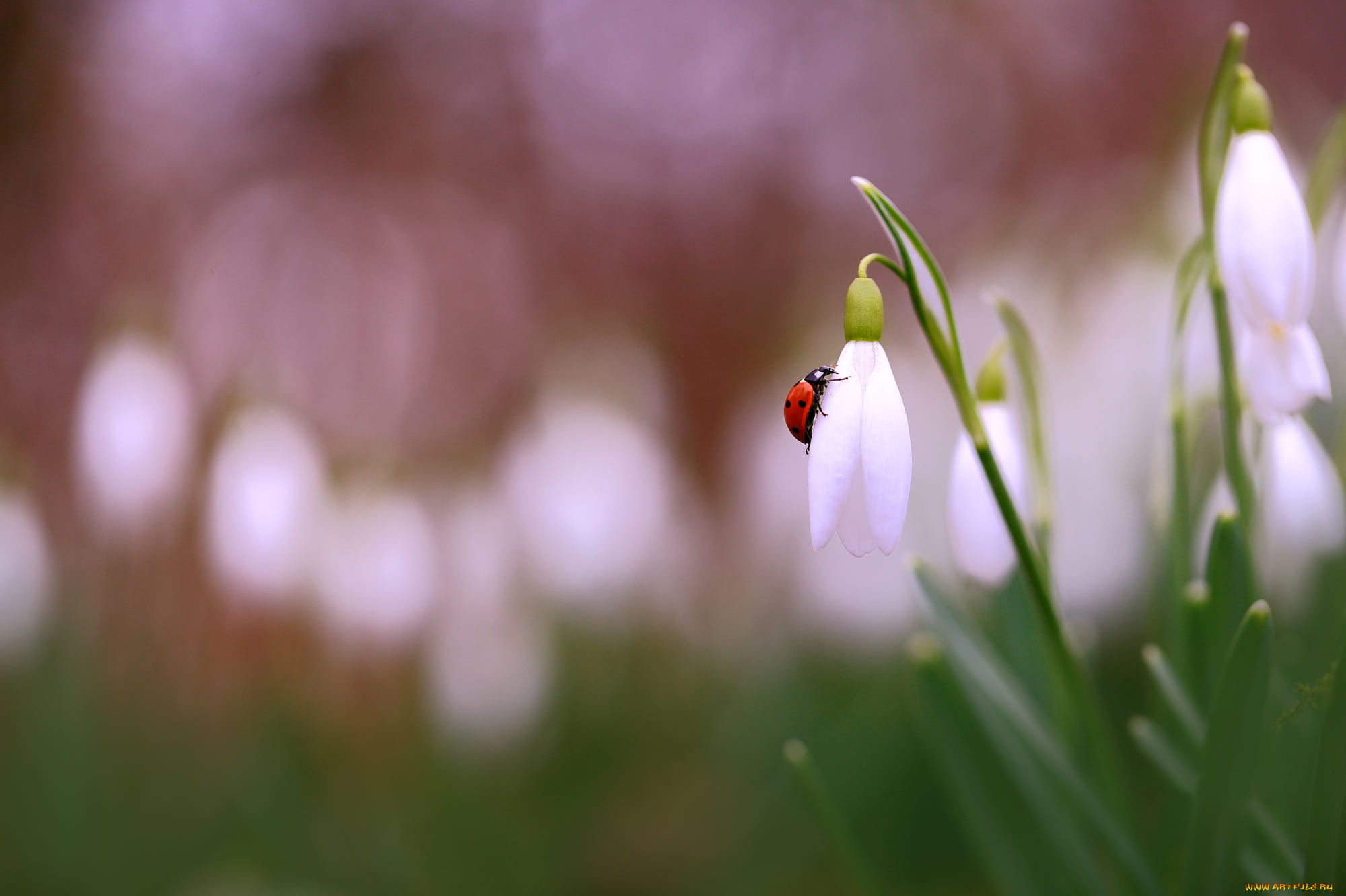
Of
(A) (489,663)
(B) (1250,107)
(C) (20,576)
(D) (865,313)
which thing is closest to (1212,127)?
(B) (1250,107)

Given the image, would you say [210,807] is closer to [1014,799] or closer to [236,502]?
[236,502]

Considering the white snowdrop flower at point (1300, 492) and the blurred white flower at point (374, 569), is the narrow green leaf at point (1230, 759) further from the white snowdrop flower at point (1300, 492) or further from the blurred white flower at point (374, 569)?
the blurred white flower at point (374, 569)

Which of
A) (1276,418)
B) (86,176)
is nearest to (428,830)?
(1276,418)

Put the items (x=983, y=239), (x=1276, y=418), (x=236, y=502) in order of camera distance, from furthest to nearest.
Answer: (x=983, y=239)
(x=236, y=502)
(x=1276, y=418)

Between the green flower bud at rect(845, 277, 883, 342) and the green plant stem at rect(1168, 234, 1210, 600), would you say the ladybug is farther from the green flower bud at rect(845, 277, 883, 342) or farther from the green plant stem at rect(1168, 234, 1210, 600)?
the green plant stem at rect(1168, 234, 1210, 600)

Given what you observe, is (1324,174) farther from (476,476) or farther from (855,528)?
(476,476)

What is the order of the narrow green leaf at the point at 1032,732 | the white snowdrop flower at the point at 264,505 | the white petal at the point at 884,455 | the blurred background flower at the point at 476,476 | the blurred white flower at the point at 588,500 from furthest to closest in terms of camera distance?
the blurred white flower at the point at 588,500
the white snowdrop flower at the point at 264,505
the blurred background flower at the point at 476,476
the narrow green leaf at the point at 1032,732
the white petal at the point at 884,455

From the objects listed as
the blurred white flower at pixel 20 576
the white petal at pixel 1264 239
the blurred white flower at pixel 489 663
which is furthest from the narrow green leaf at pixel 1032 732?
the blurred white flower at pixel 20 576
